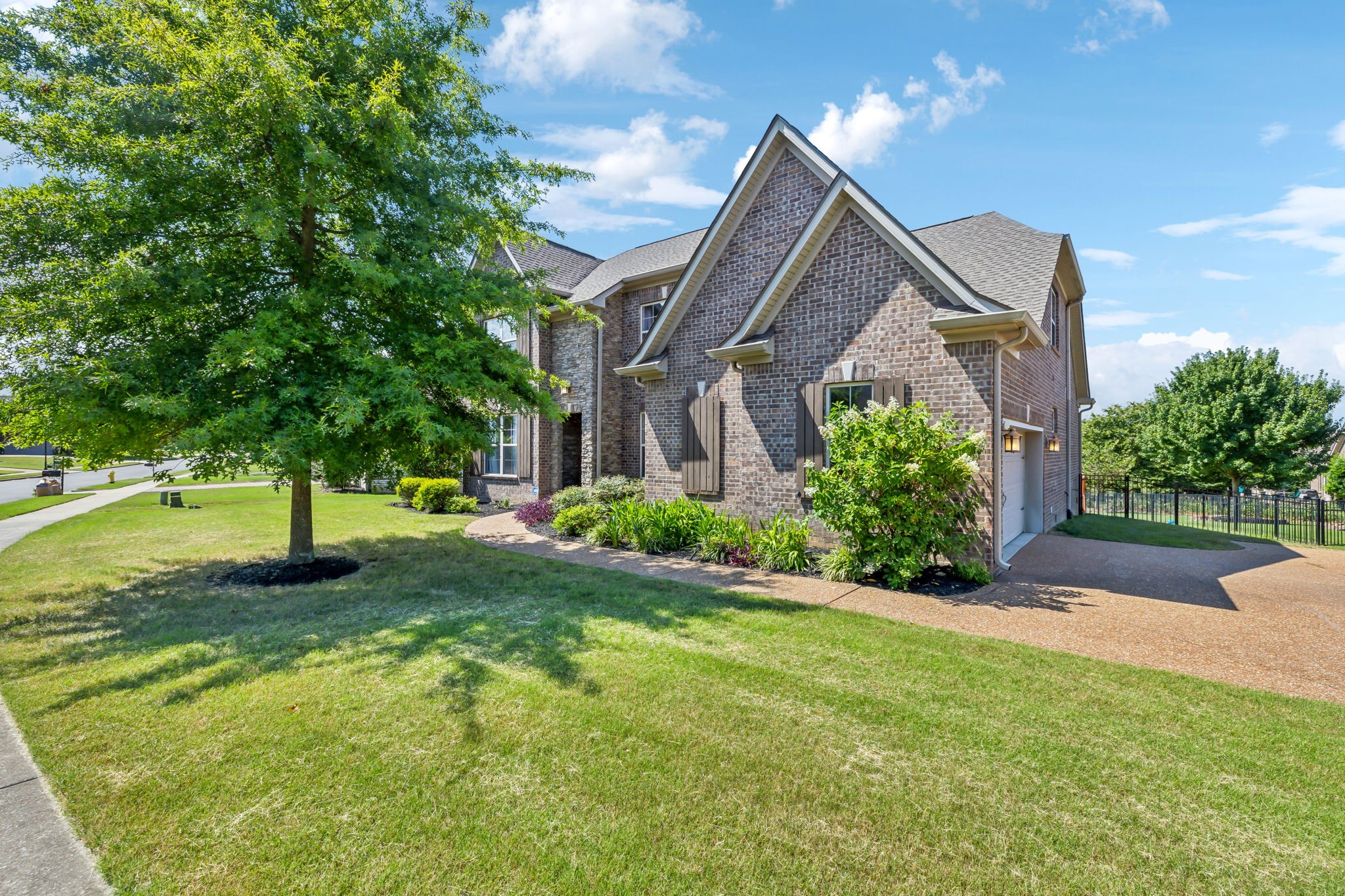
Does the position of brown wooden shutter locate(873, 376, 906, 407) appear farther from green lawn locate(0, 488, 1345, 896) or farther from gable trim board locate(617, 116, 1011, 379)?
green lawn locate(0, 488, 1345, 896)

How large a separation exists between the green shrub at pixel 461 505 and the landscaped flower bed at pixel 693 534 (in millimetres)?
2893

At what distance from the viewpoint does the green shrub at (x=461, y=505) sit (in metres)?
16.7

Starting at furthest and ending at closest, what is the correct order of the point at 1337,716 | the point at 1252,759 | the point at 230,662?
the point at 230,662 → the point at 1337,716 → the point at 1252,759

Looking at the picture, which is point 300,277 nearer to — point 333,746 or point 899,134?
point 333,746

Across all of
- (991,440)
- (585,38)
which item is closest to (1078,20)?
(991,440)

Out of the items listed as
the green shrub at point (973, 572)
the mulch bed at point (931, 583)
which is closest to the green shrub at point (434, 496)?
the mulch bed at point (931, 583)

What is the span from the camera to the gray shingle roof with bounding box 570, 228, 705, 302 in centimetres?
1548

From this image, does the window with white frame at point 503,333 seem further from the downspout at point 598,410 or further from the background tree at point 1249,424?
the background tree at point 1249,424

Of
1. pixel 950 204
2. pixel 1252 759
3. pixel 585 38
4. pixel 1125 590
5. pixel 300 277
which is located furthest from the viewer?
pixel 950 204

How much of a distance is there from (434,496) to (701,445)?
31.4ft

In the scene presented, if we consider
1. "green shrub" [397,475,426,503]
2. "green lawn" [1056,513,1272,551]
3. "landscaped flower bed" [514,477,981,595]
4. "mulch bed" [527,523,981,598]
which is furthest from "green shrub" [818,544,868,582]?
"green shrub" [397,475,426,503]

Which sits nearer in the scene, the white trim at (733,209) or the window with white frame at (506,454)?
the white trim at (733,209)

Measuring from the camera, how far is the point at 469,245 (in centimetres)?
954

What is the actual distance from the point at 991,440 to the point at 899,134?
6.48 meters
